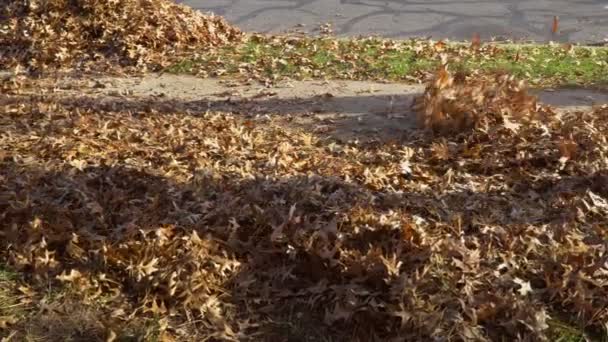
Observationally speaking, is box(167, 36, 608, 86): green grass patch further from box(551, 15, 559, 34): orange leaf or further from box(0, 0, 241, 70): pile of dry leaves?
box(551, 15, 559, 34): orange leaf

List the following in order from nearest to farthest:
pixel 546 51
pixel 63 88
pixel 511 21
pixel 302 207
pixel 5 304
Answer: pixel 5 304, pixel 302 207, pixel 63 88, pixel 546 51, pixel 511 21

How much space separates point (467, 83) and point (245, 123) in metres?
1.84

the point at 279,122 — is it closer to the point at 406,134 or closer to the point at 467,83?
the point at 406,134

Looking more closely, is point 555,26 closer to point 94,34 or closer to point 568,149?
point 568,149

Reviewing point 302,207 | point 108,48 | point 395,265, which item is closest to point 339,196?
point 302,207

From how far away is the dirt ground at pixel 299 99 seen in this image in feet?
20.2

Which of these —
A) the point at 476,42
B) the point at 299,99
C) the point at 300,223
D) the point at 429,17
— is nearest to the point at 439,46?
the point at 476,42

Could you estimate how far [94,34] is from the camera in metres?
8.09

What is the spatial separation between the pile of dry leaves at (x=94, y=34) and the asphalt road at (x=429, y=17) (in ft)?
7.12

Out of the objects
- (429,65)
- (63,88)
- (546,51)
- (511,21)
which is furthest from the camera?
(511,21)

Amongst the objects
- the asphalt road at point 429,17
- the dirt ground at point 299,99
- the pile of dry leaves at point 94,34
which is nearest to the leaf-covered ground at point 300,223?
the dirt ground at point 299,99

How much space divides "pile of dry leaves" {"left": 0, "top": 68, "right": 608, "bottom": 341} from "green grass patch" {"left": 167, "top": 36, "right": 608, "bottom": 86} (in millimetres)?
1872

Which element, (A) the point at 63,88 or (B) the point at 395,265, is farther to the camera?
(A) the point at 63,88

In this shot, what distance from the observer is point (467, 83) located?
19.5ft
